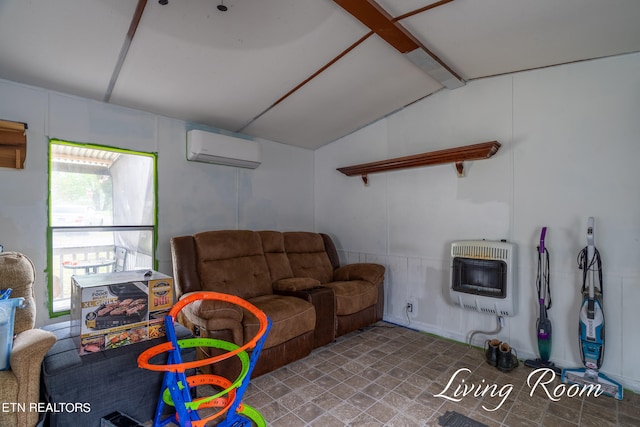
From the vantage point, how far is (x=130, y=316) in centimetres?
180

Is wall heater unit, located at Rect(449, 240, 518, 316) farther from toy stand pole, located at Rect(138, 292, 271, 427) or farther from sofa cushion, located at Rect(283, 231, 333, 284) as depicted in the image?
→ toy stand pole, located at Rect(138, 292, 271, 427)

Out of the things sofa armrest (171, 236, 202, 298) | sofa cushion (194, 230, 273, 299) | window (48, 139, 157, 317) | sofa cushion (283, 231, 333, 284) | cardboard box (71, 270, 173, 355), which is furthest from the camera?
sofa cushion (283, 231, 333, 284)

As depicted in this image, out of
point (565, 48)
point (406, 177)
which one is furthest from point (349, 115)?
point (565, 48)

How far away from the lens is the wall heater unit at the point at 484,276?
2.71 m

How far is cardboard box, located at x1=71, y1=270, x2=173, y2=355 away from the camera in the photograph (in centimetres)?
168

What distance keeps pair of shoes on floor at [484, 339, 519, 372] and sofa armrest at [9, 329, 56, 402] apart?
3.12 meters

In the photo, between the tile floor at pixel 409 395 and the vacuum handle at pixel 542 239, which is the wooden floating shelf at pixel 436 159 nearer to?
the vacuum handle at pixel 542 239

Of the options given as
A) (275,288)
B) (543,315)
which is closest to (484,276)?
(543,315)

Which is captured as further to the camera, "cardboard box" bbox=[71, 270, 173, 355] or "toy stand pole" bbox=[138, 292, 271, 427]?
"cardboard box" bbox=[71, 270, 173, 355]

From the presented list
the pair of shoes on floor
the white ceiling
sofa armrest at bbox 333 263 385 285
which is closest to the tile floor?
the pair of shoes on floor

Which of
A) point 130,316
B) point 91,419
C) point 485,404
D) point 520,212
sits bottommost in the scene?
point 485,404

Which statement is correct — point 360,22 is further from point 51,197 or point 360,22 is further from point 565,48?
point 51,197

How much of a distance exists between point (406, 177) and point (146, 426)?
10.6ft

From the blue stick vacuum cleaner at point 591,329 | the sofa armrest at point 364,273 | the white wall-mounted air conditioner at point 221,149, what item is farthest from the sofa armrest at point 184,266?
the blue stick vacuum cleaner at point 591,329
